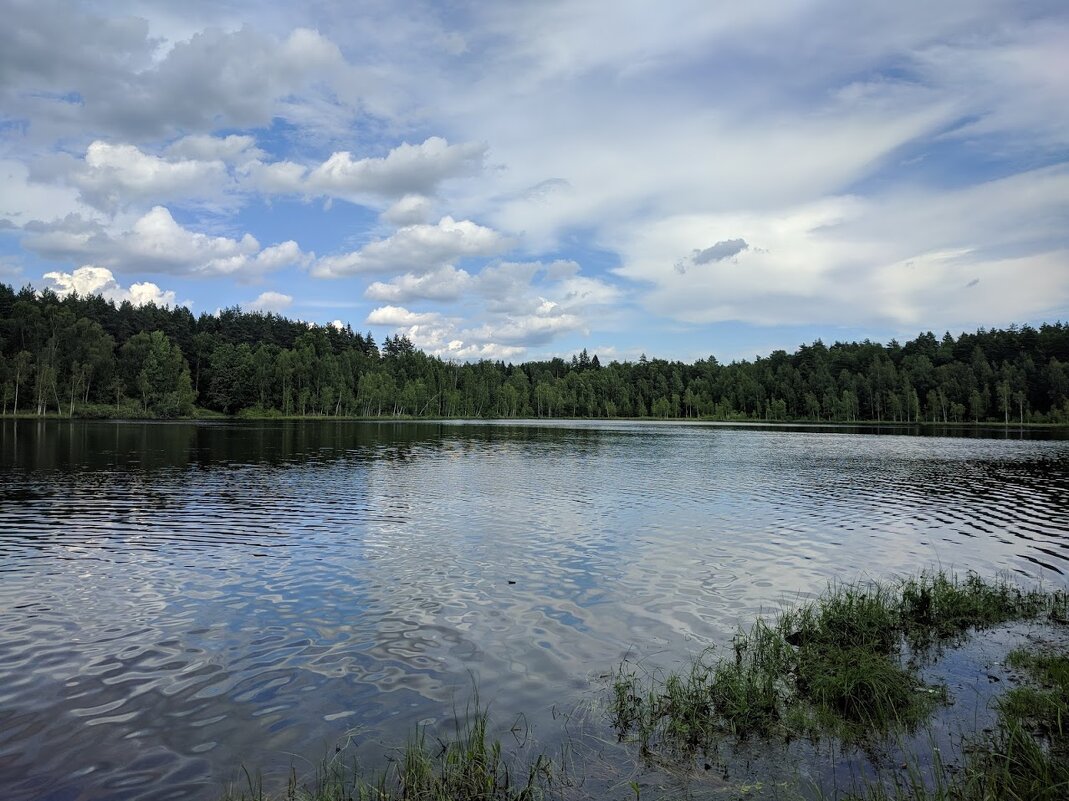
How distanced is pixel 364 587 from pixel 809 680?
11752 millimetres

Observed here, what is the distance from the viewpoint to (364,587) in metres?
17.9

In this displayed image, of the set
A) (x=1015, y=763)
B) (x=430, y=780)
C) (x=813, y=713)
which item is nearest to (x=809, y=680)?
(x=813, y=713)

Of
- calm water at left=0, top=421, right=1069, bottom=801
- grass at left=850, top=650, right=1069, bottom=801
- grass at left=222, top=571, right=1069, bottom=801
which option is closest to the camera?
grass at left=850, top=650, right=1069, bottom=801

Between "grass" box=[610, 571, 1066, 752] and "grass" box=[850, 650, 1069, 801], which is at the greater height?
"grass" box=[850, 650, 1069, 801]

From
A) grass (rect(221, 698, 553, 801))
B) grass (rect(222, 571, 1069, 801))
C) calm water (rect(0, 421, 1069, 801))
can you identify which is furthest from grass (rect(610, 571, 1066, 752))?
grass (rect(221, 698, 553, 801))

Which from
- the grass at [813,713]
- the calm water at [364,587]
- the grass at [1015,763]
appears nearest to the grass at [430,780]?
the grass at [813,713]

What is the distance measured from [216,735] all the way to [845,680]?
409 inches

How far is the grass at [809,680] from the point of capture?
33.3 ft

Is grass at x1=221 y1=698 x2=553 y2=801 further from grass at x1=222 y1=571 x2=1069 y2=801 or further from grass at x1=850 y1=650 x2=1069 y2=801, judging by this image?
grass at x1=850 y1=650 x2=1069 y2=801

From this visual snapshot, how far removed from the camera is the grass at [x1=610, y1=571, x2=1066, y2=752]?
33.3ft

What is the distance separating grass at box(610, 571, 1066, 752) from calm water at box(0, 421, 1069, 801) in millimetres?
1191

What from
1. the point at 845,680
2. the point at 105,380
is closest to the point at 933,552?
the point at 845,680

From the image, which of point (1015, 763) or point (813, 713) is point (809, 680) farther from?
point (1015, 763)

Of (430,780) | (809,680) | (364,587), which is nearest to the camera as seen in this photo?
(430,780)
